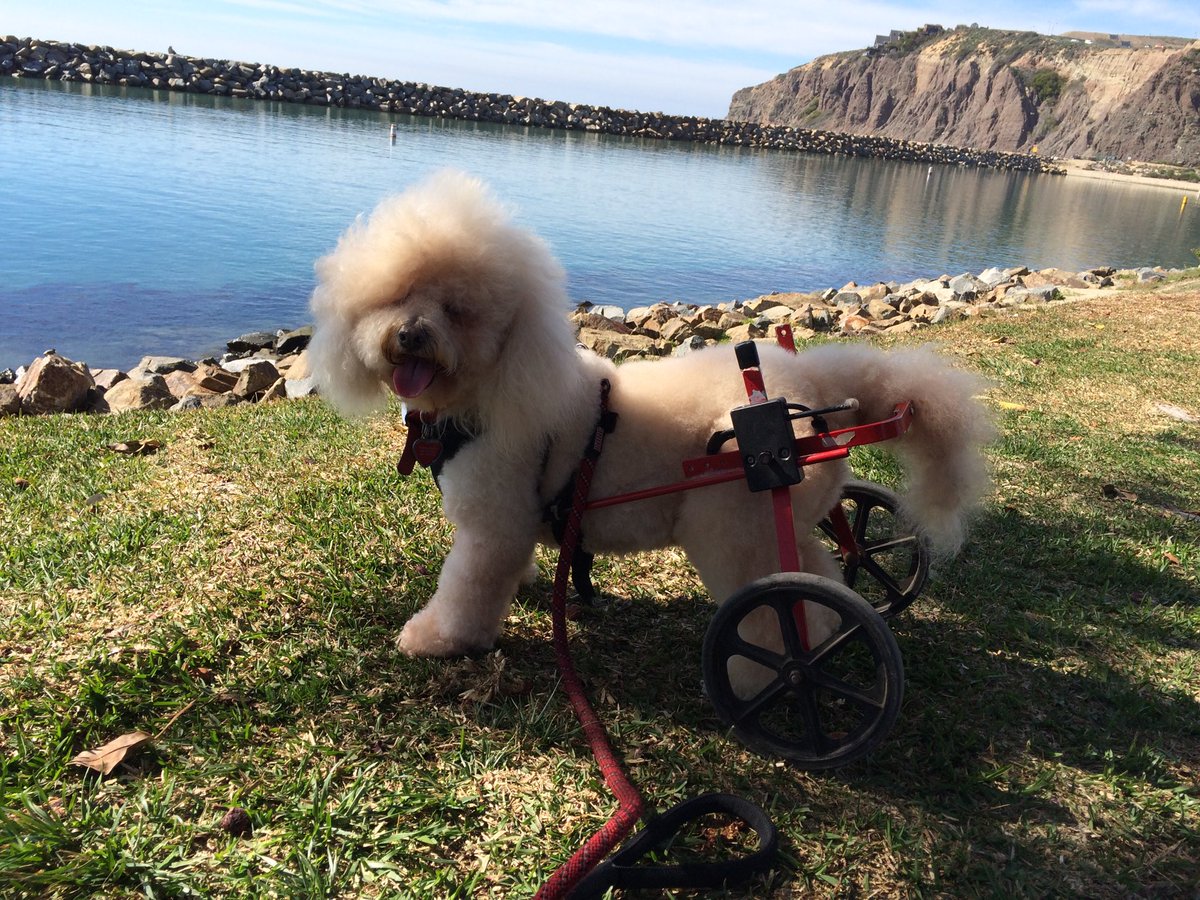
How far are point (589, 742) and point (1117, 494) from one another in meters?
4.23

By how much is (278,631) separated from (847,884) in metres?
2.17

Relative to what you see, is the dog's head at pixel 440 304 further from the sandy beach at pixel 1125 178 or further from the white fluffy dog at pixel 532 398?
the sandy beach at pixel 1125 178

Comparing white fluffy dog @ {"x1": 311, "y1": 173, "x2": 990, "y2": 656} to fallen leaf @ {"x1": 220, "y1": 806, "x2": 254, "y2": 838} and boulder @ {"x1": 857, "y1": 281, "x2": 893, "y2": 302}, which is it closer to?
fallen leaf @ {"x1": 220, "y1": 806, "x2": 254, "y2": 838}

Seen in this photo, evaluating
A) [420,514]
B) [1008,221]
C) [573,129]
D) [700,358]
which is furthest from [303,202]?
[573,129]

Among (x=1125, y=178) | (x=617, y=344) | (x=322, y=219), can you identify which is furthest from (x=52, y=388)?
(x=1125, y=178)

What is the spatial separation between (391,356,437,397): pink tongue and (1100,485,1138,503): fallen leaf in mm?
4543

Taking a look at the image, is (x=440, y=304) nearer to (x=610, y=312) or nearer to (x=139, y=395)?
(x=139, y=395)

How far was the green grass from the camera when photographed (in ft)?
7.41

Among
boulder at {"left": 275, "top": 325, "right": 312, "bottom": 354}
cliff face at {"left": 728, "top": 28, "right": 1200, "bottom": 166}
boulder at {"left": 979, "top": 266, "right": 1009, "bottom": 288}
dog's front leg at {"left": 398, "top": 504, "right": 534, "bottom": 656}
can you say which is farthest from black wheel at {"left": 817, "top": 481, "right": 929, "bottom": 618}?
cliff face at {"left": 728, "top": 28, "right": 1200, "bottom": 166}

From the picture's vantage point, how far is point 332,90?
50.8 metres

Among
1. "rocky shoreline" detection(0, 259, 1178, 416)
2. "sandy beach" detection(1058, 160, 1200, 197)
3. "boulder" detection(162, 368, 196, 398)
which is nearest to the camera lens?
"rocky shoreline" detection(0, 259, 1178, 416)

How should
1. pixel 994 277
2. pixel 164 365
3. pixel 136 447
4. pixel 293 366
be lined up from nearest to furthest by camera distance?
pixel 136 447 → pixel 293 366 → pixel 164 365 → pixel 994 277

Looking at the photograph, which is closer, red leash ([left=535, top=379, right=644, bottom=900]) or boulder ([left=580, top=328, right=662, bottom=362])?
red leash ([left=535, top=379, right=644, bottom=900])

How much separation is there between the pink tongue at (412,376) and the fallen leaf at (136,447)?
3181mm
